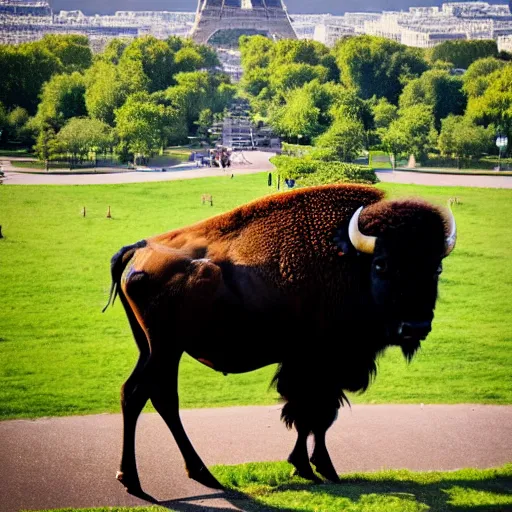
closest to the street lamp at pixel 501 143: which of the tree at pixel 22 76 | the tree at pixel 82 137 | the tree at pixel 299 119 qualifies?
the tree at pixel 299 119

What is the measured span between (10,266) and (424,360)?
20.9 feet

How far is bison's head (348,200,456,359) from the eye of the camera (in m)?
6.09

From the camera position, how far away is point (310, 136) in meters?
22.7

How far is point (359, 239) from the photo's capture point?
620cm

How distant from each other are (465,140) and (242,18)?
67.2m

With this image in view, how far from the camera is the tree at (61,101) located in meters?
19.4

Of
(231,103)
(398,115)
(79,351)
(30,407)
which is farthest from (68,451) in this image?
(231,103)

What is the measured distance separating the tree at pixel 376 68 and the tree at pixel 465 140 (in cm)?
978

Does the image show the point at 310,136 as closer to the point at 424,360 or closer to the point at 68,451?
the point at 424,360

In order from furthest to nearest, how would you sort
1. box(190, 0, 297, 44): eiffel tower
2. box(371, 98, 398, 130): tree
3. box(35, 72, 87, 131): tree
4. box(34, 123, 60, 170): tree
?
1. box(190, 0, 297, 44): eiffel tower
2. box(371, 98, 398, 130): tree
3. box(35, 72, 87, 131): tree
4. box(34, 123, 60, 170): tree


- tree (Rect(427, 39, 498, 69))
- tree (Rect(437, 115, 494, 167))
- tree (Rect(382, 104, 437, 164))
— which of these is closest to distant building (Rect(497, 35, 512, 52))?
tree (Rect(427, 39, 498, 69))

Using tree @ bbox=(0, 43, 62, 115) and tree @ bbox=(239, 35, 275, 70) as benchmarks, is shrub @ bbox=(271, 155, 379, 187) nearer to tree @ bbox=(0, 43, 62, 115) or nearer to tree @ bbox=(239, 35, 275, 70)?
tree @ bbox=(0, 43, 62, 115)

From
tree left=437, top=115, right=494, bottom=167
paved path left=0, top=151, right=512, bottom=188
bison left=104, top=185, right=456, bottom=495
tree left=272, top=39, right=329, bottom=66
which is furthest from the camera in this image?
tree left=272, top=39, right=329, bottom=66

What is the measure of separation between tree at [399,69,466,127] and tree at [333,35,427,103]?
7.67ft
